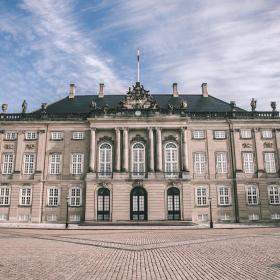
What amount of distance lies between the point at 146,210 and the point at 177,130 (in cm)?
1074

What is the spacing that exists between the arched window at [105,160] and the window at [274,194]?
19.9 m

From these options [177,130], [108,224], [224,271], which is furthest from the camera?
[177,130]

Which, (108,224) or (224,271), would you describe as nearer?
(224,271)

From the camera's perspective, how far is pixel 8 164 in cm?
4334

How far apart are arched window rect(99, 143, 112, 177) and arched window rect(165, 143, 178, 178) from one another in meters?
7.09

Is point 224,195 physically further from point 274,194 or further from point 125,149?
point 125,149

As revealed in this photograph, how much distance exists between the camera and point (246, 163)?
4284cm

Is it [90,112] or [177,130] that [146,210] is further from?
[90,112]

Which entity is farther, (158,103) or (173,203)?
(158,103)

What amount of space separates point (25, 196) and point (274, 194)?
3093 centimetres

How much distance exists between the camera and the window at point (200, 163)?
42.9 metres

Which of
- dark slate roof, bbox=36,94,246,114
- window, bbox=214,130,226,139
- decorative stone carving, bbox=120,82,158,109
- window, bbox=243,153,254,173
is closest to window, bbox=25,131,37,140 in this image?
dark slate roof, bbox=36,94,246,114

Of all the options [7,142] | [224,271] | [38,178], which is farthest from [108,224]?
[224,271]

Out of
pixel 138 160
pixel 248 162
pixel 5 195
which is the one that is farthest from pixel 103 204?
pixel 248 162
